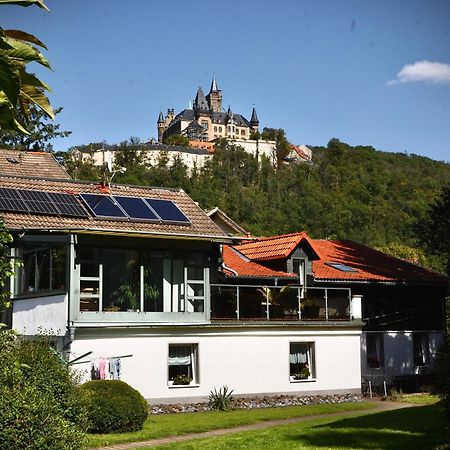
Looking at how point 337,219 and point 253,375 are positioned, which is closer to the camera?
point 253,375

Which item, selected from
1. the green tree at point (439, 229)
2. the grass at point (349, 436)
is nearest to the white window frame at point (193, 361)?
the grass at point (349, 436)

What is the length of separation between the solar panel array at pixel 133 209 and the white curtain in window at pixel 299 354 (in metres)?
5.87

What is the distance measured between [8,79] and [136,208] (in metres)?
19.8

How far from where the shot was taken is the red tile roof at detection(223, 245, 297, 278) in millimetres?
28931

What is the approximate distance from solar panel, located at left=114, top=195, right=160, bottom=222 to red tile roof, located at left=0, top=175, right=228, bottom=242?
25 cm

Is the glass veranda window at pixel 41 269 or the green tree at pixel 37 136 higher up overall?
the green tree at pixel 37 136

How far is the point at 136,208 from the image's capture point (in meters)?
26.4

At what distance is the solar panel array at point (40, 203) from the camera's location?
24641 mm

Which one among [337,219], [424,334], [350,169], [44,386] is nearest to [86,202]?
[44,386]

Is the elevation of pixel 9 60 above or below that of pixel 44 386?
above

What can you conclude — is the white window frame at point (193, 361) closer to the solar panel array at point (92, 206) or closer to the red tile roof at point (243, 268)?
the red tile roof at point (243, 268)

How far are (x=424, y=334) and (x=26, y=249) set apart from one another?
58.7 feet

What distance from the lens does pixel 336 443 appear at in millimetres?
16641

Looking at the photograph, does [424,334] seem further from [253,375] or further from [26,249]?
[26,249]
